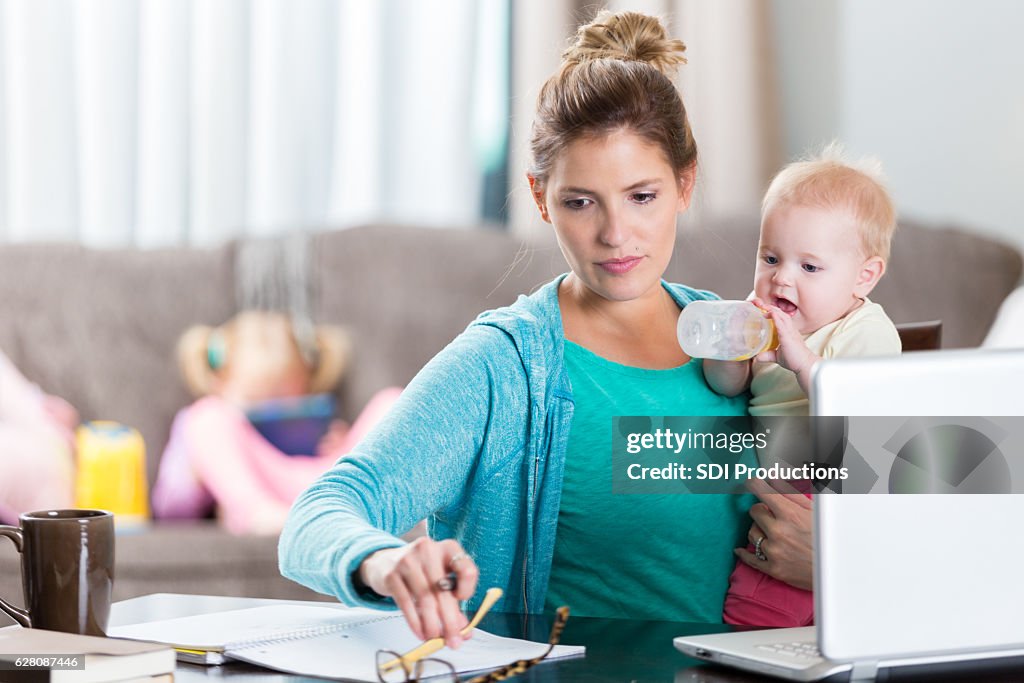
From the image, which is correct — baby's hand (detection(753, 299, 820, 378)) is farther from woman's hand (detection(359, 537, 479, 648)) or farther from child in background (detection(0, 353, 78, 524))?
child in background (detection(0, 353, 78, 524))

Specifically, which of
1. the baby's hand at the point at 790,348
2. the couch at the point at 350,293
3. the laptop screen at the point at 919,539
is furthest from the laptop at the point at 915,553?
the couch at the point at 350,293

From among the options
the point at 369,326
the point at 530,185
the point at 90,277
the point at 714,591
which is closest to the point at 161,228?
the point at 90,277

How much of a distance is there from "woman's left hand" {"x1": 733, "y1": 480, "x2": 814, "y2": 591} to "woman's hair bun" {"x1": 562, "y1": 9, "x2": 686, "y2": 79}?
481 millimetres

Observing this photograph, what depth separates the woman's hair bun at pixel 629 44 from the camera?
131cm

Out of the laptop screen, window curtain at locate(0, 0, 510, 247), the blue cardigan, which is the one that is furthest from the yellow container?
the laptop screen

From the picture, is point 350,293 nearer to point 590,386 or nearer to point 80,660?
point 590,386

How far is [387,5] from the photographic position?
3070 mm

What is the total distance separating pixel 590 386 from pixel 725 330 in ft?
0.55

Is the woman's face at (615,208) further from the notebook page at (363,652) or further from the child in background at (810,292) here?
the notebook page at (363,652)

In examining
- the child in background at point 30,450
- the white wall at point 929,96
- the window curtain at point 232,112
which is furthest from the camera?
the window curtain at point 232,112

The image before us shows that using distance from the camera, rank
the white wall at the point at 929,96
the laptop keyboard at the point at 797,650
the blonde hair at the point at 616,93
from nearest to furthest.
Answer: the laptop keyboard at the point at 797,650 → the blonde hair at the point at 616,93 → the white wall at the point at 929,96

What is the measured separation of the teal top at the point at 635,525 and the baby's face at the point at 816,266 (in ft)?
0.43

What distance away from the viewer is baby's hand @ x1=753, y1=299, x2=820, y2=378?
3.77ft

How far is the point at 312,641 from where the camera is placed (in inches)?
37.6
